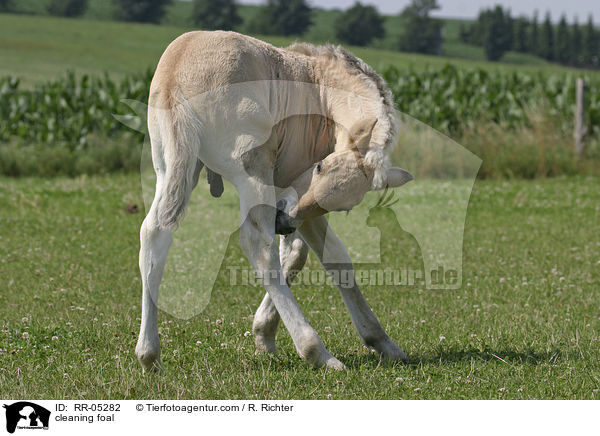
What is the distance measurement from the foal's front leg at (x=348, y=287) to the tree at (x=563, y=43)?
7882 centimetres

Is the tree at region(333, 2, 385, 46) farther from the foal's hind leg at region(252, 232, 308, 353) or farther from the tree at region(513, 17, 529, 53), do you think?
the foal's hind leg at region(252, 232, 308, 353)

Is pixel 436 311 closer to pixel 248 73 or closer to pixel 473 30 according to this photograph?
pixel 248 73

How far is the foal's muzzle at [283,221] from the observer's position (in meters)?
4.70

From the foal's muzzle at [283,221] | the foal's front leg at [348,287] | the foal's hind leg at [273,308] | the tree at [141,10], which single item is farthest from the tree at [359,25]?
the foal's muzzle at [283,221]

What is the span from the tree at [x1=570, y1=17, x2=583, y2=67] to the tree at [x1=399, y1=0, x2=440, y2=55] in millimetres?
14082

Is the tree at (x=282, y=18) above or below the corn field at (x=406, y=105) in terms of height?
above

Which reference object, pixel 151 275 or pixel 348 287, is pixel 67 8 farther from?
pixel 151 275

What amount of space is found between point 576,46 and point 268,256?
85301 mm

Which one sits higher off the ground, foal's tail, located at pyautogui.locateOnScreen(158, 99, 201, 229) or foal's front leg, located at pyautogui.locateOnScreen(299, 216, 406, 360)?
foal's tail, located at pyautogui.locateOnScreen(158, 99, 201, 229)

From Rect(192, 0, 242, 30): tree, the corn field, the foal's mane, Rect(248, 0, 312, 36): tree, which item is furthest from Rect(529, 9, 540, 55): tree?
the foal's mane

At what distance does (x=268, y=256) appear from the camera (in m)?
4.89

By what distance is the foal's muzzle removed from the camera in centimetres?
470

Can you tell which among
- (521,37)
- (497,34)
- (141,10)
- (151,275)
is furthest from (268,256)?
(521,37)
